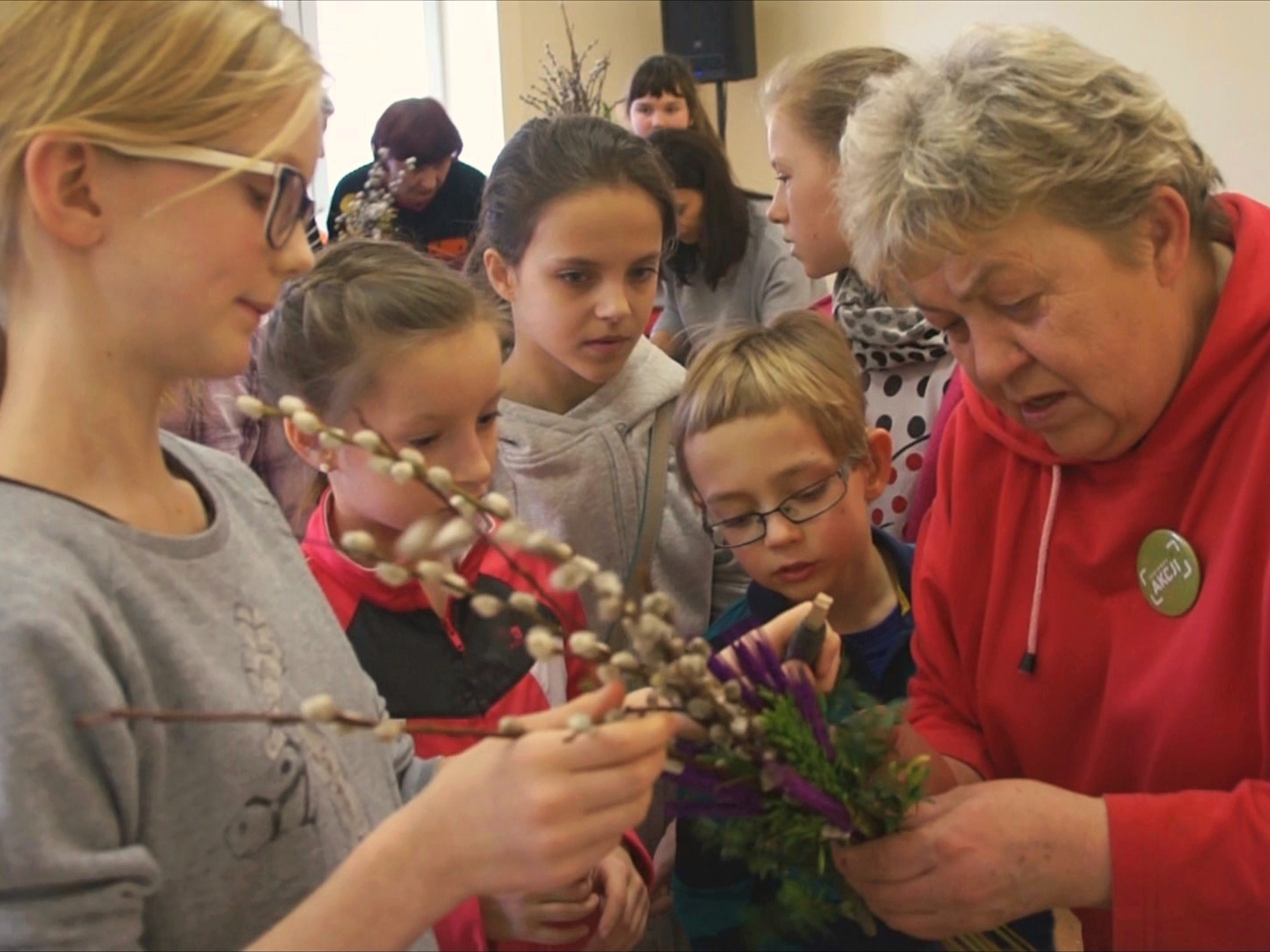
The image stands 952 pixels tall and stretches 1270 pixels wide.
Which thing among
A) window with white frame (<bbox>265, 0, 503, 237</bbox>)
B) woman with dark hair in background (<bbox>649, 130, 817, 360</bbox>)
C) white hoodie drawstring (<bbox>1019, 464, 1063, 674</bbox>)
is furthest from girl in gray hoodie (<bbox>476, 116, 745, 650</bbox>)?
window with white frame (<bbox>265, 0, 503, 237</bbox>)

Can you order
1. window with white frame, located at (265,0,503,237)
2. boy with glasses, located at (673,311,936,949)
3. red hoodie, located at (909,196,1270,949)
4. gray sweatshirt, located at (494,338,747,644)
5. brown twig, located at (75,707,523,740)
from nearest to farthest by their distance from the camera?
brown twig, located at (75,707,523,740) → red hoodie, located at (909,196,1270,949) → boy with glasses, located at (673,311,936,949) → gray sweatshirt, located at (494,338,747,644) → window with white frame, located at (265,0,503,237)

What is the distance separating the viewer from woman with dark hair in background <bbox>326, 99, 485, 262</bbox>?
3715mm

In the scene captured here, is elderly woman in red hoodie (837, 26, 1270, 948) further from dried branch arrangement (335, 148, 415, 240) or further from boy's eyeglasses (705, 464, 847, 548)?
dried branch arrangement (335, 148, 415, 240)

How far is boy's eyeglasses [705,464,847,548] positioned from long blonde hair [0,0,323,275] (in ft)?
3.15

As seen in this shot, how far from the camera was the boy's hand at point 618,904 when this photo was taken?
53.4 inches

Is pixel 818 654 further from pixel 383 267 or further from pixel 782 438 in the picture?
pixel 383 267

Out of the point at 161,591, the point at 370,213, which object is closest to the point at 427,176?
the point at 370,213

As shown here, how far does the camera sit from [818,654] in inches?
48.6

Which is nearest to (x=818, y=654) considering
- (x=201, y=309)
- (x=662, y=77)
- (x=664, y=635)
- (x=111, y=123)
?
(x=664, y=635)

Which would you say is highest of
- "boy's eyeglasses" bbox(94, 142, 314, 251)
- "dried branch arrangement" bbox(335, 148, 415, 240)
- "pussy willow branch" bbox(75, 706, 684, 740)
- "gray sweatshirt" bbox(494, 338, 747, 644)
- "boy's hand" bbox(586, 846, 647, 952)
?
"boy's eyeglasses" bbox(94, 142, 314, 251)

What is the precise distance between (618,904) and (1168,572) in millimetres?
680

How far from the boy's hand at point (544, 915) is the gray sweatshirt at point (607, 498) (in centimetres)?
71

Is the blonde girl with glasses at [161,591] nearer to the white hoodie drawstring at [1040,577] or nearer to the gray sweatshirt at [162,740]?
the gray sweatshirt at [162,740]

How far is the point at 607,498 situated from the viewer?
200cm
